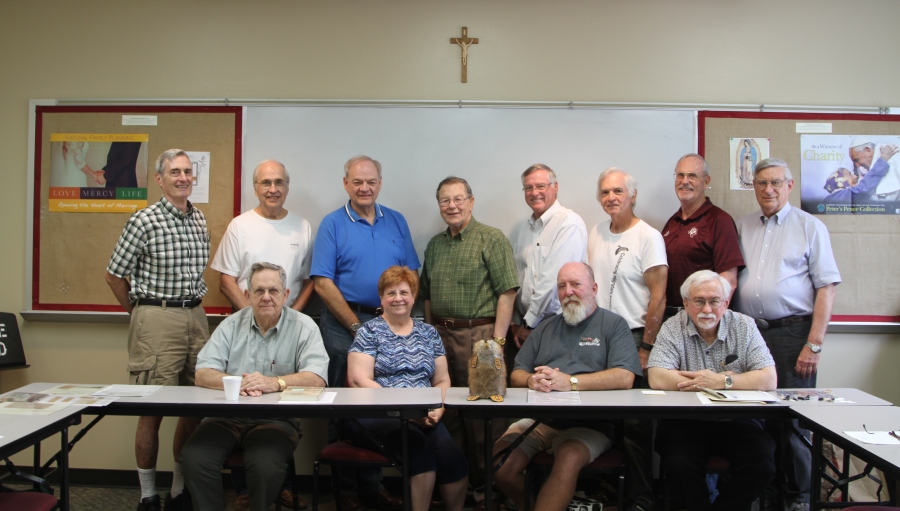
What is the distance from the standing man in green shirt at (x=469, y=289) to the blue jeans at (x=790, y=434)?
1.34 metres

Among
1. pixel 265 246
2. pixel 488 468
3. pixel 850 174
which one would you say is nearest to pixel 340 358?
pixel 265 246

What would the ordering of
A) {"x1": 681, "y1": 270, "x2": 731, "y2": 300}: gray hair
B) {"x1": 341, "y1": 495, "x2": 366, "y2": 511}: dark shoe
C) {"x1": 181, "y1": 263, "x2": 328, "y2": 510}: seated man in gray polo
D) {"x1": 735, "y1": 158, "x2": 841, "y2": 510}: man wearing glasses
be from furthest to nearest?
{"x1": 341, "y1": 495, "x2": 366, "y2": 511}: dark shoe → {"x1": 735, "y1": 158, "x2": 841, "y2": 510}: man wearing glasses → {"x1": 681, "y1": 270, "x2": 731, "y2": 300}: gray hair → {"x1": 181, "y1": 263, "x2": 328, "y2": 510}: seated man in gray polo

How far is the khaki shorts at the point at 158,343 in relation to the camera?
3.31m

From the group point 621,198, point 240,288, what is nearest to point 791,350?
point 621,198

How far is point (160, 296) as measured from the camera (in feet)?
11.0

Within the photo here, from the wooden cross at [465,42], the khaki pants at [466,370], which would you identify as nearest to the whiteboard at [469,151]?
the wooden cross at [465,42]

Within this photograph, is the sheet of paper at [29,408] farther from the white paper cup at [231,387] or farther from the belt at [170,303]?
the belt at [170,303]

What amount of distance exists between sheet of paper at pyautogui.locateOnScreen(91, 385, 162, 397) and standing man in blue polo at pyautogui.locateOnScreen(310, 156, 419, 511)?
3.06 feet

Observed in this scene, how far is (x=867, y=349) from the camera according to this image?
386 centimetres

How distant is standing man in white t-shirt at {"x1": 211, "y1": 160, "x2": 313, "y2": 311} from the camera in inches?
142

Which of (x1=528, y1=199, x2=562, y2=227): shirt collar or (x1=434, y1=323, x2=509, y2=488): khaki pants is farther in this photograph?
(x1=528, y1=199, x2=562, y2=227): shirt collar

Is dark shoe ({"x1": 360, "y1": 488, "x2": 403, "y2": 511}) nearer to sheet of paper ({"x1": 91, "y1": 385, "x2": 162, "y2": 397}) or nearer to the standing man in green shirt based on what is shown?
the standing man in green shirt

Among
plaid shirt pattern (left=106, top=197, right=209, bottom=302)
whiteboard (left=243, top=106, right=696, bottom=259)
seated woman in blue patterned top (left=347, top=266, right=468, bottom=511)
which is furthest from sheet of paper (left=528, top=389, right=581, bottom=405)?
plaid shirt pattern (left=106, top=197, right=209, bottom=302)

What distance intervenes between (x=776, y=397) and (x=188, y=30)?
12.4 ft
